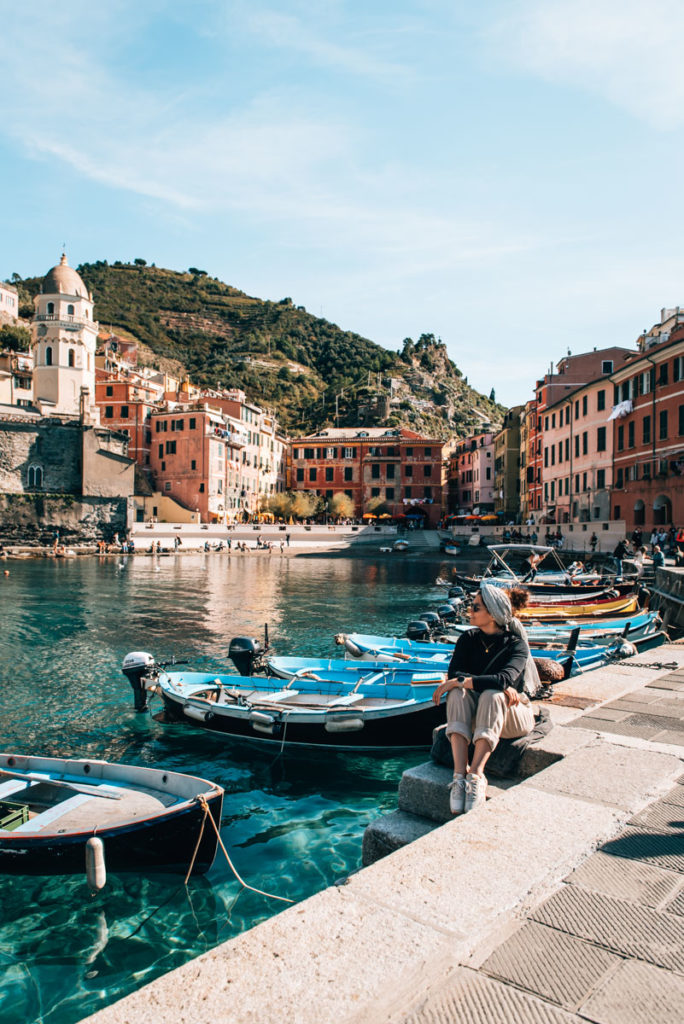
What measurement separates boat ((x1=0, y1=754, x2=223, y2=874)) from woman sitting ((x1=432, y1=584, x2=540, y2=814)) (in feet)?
9.97

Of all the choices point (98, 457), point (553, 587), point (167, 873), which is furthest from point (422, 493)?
point (167, 873)

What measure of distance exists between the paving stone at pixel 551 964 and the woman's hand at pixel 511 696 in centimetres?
230

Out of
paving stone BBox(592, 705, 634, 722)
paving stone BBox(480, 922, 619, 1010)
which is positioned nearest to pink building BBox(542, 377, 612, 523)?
paving stone BBox(592, 705, 634, 722)

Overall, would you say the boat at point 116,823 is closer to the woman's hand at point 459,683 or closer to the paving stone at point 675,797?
the woman's hand at point 459,683

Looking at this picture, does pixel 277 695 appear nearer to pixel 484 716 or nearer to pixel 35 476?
pixel 484 716

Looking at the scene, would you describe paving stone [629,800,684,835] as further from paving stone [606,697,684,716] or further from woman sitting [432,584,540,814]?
paving stone [606,697,684,716]

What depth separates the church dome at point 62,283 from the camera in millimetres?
68312

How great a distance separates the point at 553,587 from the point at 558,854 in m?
23.0

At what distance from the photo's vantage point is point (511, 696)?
18.2 ft

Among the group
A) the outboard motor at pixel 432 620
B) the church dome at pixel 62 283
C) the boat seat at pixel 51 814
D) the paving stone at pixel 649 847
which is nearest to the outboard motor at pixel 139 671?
the boat seat at pixel 51 814

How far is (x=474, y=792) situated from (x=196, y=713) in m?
7.25

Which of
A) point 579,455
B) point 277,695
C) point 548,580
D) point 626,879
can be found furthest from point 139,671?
point 579,455

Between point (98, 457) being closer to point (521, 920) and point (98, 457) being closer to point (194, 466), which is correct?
point (194, 466)

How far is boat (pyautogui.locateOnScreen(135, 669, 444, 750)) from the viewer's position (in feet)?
34.4
